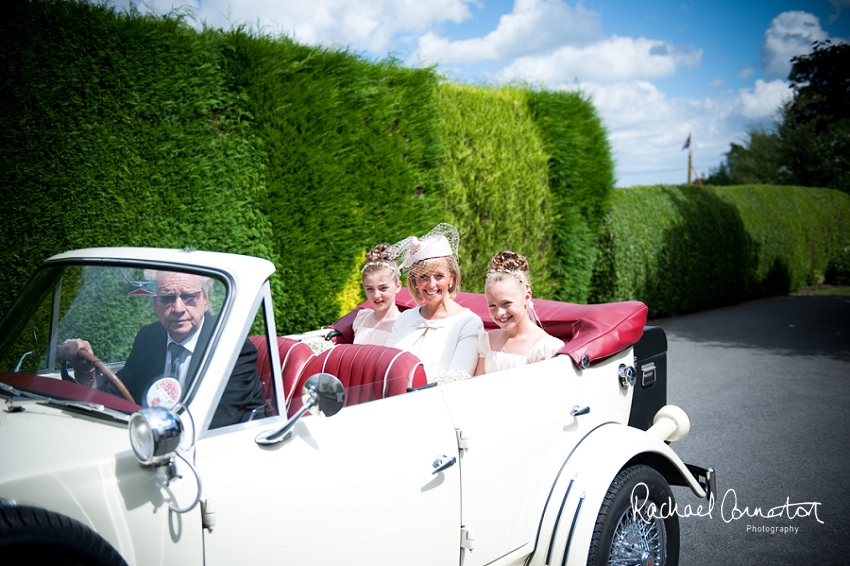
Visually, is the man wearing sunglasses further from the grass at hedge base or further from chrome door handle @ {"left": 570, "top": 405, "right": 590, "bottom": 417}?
the grass at hedge base

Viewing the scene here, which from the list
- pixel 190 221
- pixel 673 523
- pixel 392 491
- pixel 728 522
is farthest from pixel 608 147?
pixel 392 491

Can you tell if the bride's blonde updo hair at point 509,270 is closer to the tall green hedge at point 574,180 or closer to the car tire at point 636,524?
the car tire at point 636,524

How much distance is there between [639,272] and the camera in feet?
38.6

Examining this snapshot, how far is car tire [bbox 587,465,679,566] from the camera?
2.65 m

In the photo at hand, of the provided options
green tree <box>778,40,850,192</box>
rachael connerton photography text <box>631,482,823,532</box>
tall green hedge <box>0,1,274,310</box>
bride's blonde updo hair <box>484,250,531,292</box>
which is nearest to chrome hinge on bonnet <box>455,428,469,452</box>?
bride's blonde updo hair <box>484,250,531,292</box>

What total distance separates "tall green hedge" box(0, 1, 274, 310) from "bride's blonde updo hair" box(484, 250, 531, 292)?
3478 millimetres

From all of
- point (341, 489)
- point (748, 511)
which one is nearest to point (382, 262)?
point (341, 489)

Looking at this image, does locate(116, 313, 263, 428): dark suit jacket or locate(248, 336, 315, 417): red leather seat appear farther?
locate(248, 336, 315, 417): red leather seat

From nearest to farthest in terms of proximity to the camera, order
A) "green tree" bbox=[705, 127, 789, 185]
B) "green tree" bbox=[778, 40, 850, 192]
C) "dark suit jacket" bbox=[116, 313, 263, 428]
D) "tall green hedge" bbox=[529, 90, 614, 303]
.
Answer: "dark suit jacket" bbox=[116, 313, 263, 428]
"tall green hedge" bbox=[529, 90, 614, 303]
"green tree" bbox=[778, 40, 850, 192]
"green tree" bbox=[705, 127, 789, 185]

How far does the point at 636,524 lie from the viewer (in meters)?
2.87

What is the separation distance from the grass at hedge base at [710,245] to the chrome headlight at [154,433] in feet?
33.5

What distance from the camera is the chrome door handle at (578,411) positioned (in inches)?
111

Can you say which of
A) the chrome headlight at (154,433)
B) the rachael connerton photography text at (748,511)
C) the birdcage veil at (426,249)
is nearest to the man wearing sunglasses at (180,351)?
the chrome headlight at (154,433)

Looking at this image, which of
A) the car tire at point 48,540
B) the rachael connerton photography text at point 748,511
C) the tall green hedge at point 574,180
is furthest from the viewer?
the tall green hedge at point 574,180
